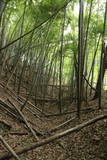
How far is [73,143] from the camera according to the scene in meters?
4.18

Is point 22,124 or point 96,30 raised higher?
point 96,30

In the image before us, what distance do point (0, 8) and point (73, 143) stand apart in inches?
127

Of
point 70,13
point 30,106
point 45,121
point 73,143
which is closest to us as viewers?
point 73,143

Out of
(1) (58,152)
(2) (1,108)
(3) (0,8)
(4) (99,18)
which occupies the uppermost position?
(4) (99,18)

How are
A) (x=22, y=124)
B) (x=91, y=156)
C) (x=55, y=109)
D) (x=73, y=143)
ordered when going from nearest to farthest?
(x=91, y=156), (x=73, y=143), (x=22, y=124), (x=55, y=109)

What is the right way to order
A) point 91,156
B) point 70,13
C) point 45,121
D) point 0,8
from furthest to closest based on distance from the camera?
point 70,13 → point 45,121 → point 0,8 → point 91,156

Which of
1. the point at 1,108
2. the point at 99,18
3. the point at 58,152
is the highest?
the point at 99,18

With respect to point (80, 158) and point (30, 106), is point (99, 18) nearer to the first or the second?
point (30, 106)

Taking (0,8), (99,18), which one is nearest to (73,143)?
(0,8)

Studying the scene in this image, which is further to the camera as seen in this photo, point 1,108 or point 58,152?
point 1,108

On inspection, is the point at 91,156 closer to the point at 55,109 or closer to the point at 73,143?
the point at 73,143

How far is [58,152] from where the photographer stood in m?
3.91

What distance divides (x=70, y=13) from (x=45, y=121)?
404cm

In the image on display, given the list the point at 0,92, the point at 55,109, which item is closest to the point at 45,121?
the point at 0,92
